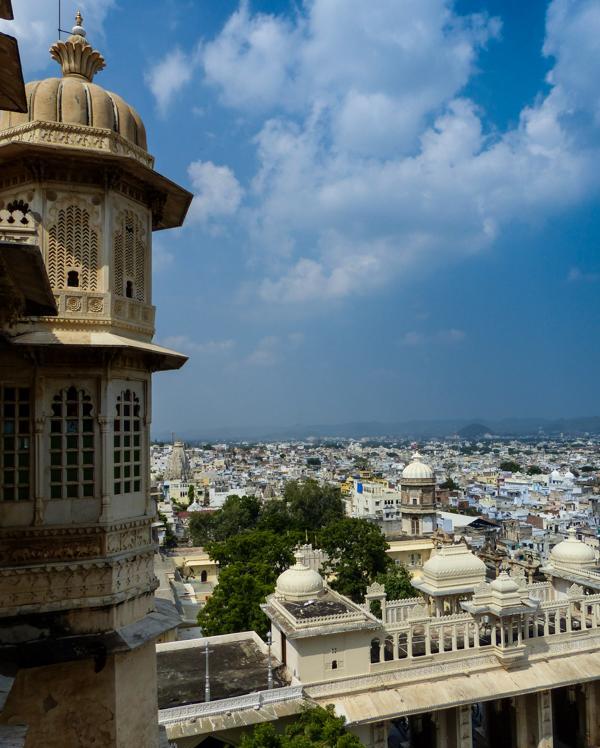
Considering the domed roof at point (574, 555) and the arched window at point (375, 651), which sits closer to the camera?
the arched window at point (375, 651)

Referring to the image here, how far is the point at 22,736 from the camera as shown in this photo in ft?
15.8

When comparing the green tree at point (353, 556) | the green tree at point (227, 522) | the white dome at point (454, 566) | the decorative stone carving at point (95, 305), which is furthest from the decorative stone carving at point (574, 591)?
the green tree at point (227, 522)

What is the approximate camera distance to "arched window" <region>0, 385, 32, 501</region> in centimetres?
771

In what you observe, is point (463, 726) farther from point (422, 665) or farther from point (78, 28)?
point (78, 28)

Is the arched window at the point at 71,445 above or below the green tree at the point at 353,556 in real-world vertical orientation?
above

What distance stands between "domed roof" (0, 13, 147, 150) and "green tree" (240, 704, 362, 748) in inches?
490

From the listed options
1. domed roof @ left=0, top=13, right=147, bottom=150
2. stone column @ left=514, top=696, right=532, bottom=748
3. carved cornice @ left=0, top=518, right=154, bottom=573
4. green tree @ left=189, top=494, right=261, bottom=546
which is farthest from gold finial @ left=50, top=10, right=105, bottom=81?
green tree @ left=189, top=494, right=261, bottom=546

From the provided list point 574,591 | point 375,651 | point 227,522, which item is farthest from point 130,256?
point 227,522

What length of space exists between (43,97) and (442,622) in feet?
61.5

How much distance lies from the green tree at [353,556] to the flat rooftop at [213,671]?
9.99m

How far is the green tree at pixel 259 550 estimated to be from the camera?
99.3 ft

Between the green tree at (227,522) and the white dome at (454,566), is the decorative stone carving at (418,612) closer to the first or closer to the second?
the white dome at (454,566)

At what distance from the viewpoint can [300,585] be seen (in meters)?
19.7

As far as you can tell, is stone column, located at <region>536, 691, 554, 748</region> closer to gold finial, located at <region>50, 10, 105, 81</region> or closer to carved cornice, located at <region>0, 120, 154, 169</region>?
carved cornice, located at <region>0, 120, 154, 169</region>
